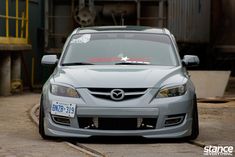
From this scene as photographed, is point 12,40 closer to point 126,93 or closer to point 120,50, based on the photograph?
point 120,50

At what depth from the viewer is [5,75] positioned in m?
17.4

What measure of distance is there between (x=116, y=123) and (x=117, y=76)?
2.07ft

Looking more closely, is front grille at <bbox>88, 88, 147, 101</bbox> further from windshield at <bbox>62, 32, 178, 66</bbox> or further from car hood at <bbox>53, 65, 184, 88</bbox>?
windshield at <bbox>62, 32, 178, 66</bbox>

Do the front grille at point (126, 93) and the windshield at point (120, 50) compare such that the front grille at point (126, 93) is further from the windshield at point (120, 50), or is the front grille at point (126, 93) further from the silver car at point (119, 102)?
the windshield at point (120, 50)

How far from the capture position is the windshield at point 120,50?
9062 mm

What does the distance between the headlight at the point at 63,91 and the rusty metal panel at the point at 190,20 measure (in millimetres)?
9407

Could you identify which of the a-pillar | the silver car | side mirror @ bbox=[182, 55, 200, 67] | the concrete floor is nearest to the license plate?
the silver car

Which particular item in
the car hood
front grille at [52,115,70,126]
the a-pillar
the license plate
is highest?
the car hood

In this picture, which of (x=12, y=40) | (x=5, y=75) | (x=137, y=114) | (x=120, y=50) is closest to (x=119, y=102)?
(x=137, y=114)

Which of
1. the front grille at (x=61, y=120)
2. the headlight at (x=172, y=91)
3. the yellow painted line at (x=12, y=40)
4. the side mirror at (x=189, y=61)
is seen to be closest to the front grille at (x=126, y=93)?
the headlight at (x=172, y=91)

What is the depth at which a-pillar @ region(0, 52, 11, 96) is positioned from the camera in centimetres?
1738

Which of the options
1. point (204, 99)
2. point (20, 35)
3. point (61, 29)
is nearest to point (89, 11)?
point (61, 29)

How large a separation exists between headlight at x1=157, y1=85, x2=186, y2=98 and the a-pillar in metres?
9.89

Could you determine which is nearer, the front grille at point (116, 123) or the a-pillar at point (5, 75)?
the front grille at point (116, 123)
